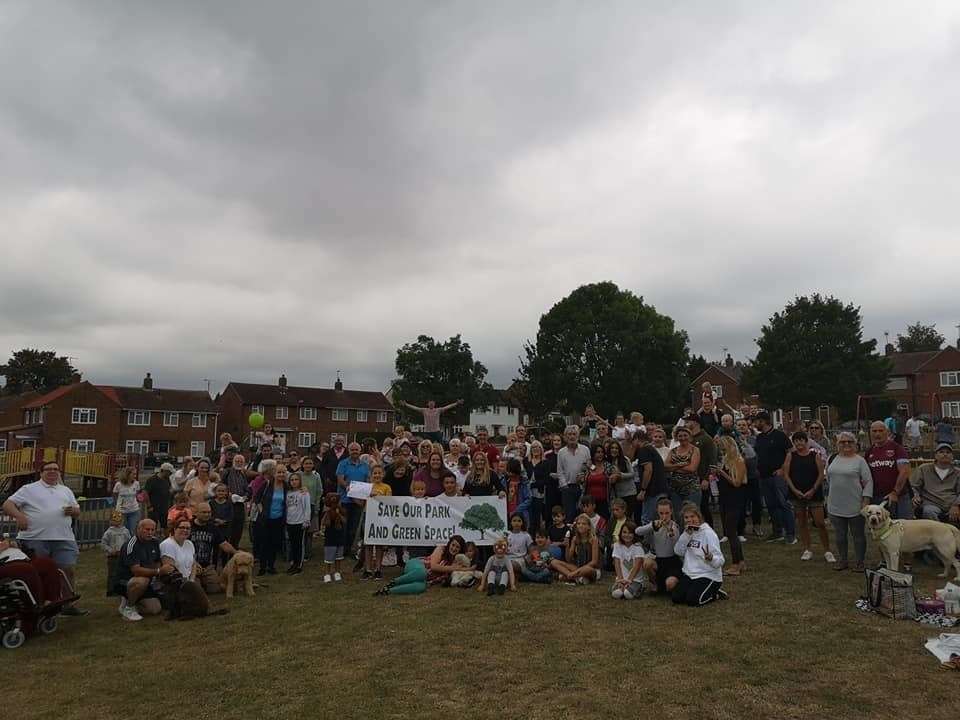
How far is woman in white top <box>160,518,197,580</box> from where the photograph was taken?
384 inches

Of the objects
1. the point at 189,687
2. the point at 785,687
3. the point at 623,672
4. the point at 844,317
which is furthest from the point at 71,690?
the point at 844,317

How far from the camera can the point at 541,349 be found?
53469 millimetres

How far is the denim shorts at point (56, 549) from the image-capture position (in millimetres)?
9195

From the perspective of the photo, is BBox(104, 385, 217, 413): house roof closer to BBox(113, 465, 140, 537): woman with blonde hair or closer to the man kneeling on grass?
BBox(113, 465, 140, 537): woman with blonde hair

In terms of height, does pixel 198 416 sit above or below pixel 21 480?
above

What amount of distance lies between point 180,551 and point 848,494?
32.5 feet

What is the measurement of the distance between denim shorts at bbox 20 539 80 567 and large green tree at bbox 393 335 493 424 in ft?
170

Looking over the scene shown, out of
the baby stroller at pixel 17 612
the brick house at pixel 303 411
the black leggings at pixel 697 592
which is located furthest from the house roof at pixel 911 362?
the baby stroller at pixel 17 612

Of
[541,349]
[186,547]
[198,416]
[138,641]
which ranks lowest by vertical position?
[138,641]

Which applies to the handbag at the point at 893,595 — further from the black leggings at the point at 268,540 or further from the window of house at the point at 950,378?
the window of house at the point at 950,378

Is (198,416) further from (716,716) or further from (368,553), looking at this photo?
(716,716)

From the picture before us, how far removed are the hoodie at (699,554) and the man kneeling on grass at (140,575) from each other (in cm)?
719

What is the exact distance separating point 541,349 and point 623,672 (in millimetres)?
47482

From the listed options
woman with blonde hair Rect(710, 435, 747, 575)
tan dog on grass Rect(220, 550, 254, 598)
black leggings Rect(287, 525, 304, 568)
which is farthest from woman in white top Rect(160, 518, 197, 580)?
woman with blonde hair Rect(710, 435, 747, 575)
